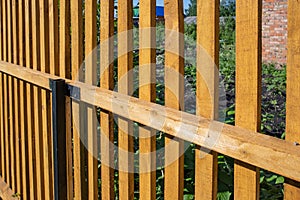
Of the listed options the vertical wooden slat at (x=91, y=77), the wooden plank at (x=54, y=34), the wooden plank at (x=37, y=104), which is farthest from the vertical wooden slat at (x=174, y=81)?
the wooden plank at (x=37, y=104)

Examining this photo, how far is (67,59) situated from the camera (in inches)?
89.4

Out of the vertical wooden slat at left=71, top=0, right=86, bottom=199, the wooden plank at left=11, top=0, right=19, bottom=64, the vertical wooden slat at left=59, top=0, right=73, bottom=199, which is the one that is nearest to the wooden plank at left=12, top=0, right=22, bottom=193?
the wooden plank at left=11, top=0, right=19, bottom=64

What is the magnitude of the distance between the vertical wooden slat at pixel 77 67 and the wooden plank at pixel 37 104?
0.53m

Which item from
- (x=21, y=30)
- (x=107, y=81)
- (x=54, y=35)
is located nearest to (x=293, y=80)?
(x=107, y=81)

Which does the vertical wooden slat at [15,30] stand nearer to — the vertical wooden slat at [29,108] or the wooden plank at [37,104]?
the vertical wooden slat at [29,108]

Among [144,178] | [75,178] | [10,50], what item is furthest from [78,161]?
[10,50]

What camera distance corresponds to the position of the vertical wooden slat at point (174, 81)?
1.41 m

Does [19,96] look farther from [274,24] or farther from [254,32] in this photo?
[274,24]

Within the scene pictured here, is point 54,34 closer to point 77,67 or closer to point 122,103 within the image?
point 77,67

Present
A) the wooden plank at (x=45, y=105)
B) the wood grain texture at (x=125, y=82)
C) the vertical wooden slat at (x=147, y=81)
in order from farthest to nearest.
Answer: the wooden plank at (x=45, y=105)
the wood grain texture at (x=125, y=82)
the vertical wooden slat at (x=147, y=81)

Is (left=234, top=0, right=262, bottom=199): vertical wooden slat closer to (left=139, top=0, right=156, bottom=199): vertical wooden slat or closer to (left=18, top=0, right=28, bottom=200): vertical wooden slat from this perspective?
(left=139, top=0, right=156, bottom=199): vertical wooden slat

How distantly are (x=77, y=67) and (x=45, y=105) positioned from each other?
54 cm

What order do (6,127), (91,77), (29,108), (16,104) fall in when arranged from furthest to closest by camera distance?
(6,127) < (16,104) < (29,108) < (91,77)

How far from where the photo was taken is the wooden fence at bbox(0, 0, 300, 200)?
113 cm
